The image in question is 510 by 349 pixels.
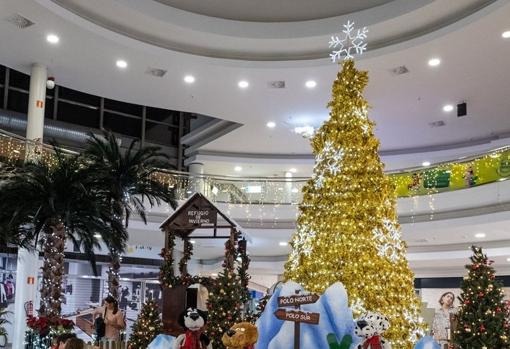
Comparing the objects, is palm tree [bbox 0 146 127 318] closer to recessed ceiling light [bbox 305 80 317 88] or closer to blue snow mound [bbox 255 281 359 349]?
blue snow mound [bbox 255 281 359 349]

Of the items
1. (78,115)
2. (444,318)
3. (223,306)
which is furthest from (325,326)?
(78,115)

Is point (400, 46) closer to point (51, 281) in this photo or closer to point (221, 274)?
point (221, 274)

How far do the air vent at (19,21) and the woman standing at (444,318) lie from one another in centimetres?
1243

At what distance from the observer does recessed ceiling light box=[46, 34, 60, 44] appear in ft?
40.0

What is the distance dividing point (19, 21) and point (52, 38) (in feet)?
2.77

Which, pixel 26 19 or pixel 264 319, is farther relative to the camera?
pixel 26 19

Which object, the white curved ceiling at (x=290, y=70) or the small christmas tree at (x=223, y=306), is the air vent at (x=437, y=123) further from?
the small christmas tree at (x=223, y=306)

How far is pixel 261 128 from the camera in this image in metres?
17.8

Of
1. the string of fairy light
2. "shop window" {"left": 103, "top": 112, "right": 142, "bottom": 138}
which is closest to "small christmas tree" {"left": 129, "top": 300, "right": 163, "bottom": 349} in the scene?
the string of fairy light

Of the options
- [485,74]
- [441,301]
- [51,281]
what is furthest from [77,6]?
Answer: [441,301]

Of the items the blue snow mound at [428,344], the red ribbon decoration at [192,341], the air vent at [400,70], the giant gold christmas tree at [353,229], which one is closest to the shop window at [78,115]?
the air vent at [400,70]

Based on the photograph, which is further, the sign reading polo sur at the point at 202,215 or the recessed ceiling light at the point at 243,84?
the recessed ceiling light at the point at 243,84

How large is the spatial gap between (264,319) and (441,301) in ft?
49.2

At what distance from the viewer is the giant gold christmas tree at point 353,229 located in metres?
7.08
